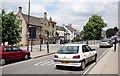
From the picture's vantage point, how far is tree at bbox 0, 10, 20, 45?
34.4 m

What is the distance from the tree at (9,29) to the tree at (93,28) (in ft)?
137

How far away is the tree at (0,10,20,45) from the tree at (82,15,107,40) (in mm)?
41672

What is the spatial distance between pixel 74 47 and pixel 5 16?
82.2 ft

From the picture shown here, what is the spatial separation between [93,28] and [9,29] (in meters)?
44.5

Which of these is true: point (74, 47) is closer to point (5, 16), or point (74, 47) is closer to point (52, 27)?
point (5, 16)

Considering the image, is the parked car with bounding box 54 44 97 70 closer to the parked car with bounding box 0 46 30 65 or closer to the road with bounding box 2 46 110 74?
the road with bounding box 2 46 110 74

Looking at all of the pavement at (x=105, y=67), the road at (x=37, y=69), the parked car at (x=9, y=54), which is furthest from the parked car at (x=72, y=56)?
the parked car at (x=9, y=54)

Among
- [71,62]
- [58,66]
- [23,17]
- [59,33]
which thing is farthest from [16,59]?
[59,33]

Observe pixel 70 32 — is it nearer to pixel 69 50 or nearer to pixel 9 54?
pixel 9 54

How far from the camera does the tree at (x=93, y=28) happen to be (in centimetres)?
7369

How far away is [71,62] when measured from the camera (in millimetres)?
11695

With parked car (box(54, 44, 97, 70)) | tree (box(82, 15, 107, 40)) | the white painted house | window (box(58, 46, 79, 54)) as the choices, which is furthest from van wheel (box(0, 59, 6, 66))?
the white painted house

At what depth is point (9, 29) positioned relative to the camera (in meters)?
34.7


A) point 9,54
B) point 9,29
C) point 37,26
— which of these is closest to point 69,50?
point 9,54
